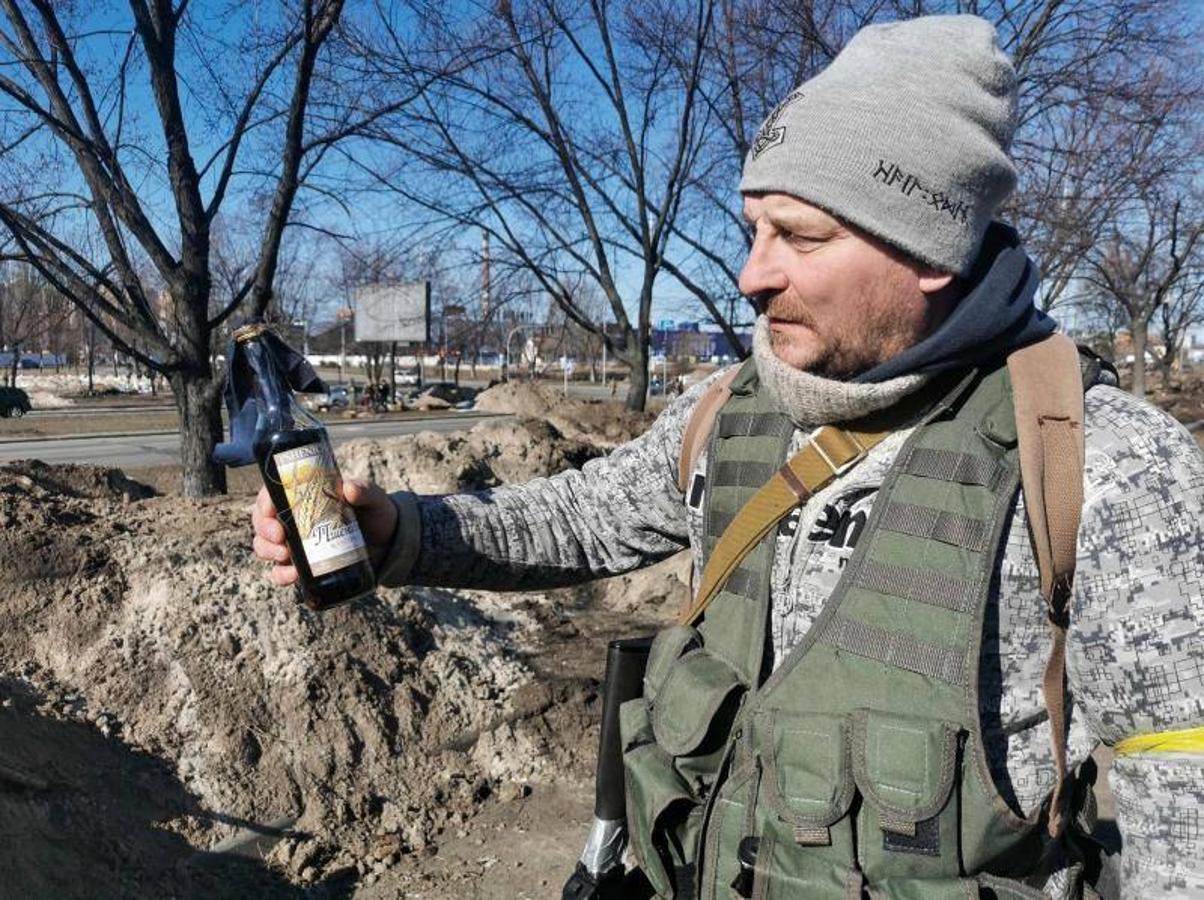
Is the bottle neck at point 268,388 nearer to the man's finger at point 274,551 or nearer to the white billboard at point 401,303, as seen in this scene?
the man's finger at point 274,551

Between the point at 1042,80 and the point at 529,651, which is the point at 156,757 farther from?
the point at 1042,80

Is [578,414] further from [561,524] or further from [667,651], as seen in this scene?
[667,651]

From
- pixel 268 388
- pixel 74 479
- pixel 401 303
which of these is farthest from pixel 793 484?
pixel 401 303

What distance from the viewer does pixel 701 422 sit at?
202 cm

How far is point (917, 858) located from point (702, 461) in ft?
2.61

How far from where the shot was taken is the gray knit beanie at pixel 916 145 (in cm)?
159

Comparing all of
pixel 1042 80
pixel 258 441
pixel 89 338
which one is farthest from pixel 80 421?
pixel 258 441

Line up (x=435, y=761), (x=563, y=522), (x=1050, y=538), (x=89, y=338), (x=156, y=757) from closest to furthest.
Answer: (x=1050, y=538), (x=563, y=522), (x=156, y=757), (x=435, y=761), (x=89, y=338)

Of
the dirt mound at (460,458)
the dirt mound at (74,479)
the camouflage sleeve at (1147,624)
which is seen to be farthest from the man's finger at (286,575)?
the dirt mound at (460,458)

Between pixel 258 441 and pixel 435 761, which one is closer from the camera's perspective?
pixel 258 441

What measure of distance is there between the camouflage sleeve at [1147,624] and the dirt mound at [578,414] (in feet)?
30.3

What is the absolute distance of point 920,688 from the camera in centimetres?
150

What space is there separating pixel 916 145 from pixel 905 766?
Result: 0.90m

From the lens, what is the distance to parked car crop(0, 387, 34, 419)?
28797mm
